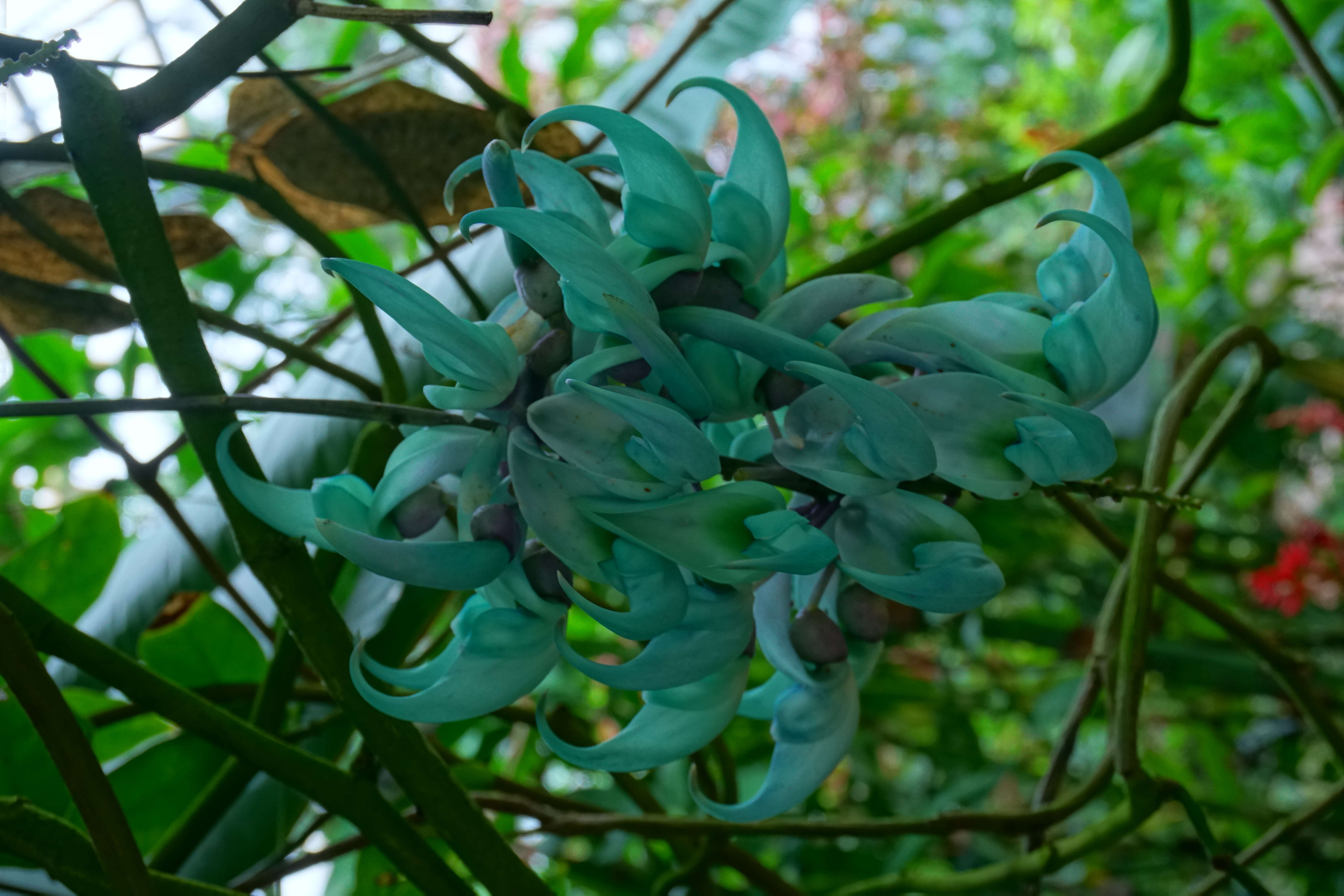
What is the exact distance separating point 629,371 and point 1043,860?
0.35 metres

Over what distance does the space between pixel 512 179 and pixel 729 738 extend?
2.13 ft

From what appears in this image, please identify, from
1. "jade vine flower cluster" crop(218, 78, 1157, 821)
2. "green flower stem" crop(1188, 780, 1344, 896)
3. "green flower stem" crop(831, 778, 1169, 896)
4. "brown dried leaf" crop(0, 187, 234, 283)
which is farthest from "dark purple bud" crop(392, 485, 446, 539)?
"green flower stem" crop(1188, 780, 1344, 896)

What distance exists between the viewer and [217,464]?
0.25 m

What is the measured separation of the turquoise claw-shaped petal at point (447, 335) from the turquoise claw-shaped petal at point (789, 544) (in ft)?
0.20

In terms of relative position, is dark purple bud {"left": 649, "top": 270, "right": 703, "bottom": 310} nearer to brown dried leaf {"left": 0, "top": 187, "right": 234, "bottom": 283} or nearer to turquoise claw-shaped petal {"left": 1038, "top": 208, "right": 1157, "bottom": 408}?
turquoise claw-shaped petal {"left": 1038, "top": 208, "right": 1157, "bottom": 408}

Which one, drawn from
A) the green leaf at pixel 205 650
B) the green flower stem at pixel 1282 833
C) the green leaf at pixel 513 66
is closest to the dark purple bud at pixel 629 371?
the green leaf at pixel 205 650

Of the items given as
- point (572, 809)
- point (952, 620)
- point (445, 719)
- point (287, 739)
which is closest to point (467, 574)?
point (445, 719)

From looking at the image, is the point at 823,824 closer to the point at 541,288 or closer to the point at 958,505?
the point at 541,288

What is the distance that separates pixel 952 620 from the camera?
1073 mm

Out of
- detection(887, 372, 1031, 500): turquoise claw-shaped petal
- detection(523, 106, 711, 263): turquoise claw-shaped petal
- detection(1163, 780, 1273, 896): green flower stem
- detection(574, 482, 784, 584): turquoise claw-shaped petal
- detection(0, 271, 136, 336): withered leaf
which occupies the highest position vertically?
detection(0, 271, 136, 336): withered leaf

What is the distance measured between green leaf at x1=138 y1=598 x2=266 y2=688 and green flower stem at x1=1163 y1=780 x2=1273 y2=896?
0.39 metres

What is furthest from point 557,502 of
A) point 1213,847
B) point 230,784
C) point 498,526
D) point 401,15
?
point 1213,847

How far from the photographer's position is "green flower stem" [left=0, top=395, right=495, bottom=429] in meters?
0.23

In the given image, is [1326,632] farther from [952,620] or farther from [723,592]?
[723,592]
